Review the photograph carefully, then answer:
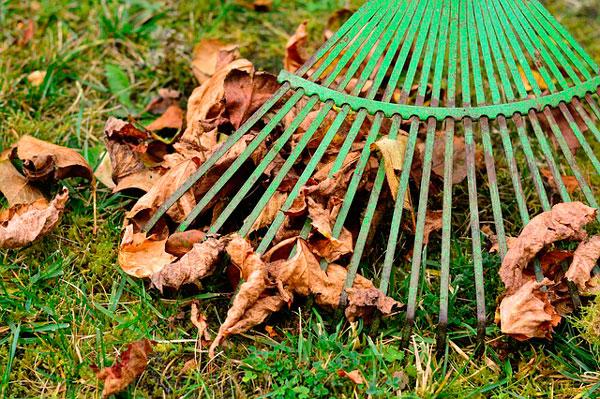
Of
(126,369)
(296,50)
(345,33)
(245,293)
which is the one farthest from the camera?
(296,50)

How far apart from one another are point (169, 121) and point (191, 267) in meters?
0.75

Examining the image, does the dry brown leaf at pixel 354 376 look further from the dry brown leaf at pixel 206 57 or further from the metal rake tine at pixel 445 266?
the dry brown leaf at pixel 206 57

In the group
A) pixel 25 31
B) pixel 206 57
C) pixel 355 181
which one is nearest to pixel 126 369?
pixel 355 181

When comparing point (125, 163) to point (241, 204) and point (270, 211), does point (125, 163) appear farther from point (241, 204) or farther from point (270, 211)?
point (270, 211)

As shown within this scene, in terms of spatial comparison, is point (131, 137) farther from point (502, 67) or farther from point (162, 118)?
point (502, 67)

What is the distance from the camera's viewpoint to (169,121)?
8.26 feet

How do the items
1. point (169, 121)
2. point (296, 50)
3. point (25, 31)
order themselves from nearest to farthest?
1. point (169, 121)
2. point (296, 50)
3. point (25, 31)

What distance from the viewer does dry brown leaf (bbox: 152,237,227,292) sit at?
1922mm

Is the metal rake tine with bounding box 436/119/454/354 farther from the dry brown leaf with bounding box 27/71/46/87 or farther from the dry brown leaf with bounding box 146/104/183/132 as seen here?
the dry brown leaf with bounding box 27/71/46/87

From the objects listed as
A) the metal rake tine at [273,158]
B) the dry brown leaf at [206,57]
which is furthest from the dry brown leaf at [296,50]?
the metal rake tine at [273,158]

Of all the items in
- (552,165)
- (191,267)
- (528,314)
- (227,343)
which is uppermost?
(552,165)

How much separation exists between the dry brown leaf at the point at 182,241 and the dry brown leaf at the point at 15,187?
18.7 inches

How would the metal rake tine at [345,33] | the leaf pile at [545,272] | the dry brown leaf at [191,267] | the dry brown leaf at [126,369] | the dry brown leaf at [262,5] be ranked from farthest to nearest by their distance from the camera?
the dry brown leaf at [262,5] → the metal rake tine at [345,33] → the dry brown leaf at [191,267] → the leaf pile at [545,272] → the dry brown leaf at [126,369]

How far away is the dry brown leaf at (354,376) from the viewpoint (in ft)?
5.75
